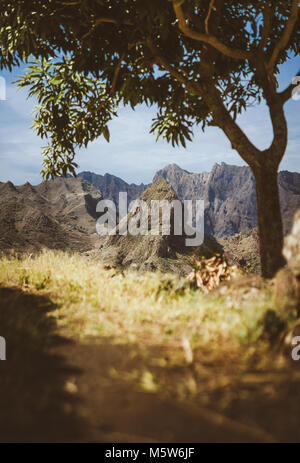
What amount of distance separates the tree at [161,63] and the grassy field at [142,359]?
218cm

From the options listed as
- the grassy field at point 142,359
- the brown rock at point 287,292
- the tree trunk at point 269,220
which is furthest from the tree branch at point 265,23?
the brown rock at point 287,292

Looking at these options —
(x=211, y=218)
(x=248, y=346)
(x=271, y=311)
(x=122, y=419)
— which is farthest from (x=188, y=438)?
(x=211, y=218)

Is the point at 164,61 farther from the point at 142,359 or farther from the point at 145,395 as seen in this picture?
the point at 145,395

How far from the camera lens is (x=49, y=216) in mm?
97312

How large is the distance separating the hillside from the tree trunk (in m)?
59.1

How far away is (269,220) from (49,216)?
98476 millimetres

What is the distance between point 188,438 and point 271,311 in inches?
72.1

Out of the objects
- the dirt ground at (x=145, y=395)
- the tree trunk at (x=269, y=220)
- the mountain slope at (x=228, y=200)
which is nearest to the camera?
the dirt ground at (x=145, y=395)

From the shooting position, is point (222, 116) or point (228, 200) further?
point (228, 200)

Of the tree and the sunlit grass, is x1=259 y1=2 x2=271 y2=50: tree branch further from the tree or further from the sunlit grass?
the sunlit grass

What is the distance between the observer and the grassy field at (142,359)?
1927mm

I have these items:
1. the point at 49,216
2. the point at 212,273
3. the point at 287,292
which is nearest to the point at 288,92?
the point at 212,273

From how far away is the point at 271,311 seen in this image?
10.5 feet

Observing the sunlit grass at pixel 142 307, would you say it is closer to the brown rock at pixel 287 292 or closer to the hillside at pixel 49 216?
the brown rock at pixel 287 292
